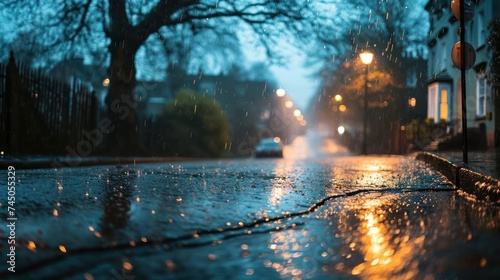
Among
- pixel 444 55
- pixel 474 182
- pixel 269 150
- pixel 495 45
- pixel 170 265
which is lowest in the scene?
pixel 170 265

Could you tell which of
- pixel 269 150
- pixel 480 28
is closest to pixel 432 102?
pixel 480 28

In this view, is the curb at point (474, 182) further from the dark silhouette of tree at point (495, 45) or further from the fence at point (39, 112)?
the dark silhouette of tree at point (495, 45)

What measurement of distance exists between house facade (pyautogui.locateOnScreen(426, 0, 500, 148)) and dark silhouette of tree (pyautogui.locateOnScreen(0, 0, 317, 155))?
6709 millimetres

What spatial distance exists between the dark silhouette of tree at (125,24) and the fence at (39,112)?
2.36m

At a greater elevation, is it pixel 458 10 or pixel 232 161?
pixel 458 10

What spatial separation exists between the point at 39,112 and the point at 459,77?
19983 mm

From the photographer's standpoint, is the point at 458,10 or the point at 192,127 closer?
the point at 458,10

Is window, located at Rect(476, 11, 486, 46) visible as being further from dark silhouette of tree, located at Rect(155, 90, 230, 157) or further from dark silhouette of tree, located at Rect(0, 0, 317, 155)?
dark silhouette of tree, located at Rect(155, 90, 230, 157)

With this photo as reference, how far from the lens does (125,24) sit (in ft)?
56.3

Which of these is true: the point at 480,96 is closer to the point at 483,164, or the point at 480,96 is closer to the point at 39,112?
the point at 483,164

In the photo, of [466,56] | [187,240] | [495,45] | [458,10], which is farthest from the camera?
[495,45]

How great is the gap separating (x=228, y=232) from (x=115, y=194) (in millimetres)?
1827

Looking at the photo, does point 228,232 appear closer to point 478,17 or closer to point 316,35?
point 316,35

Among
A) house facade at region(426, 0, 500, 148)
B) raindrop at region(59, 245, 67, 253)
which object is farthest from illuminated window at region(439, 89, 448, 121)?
raindrop at region(59, 245, 67, 253)
